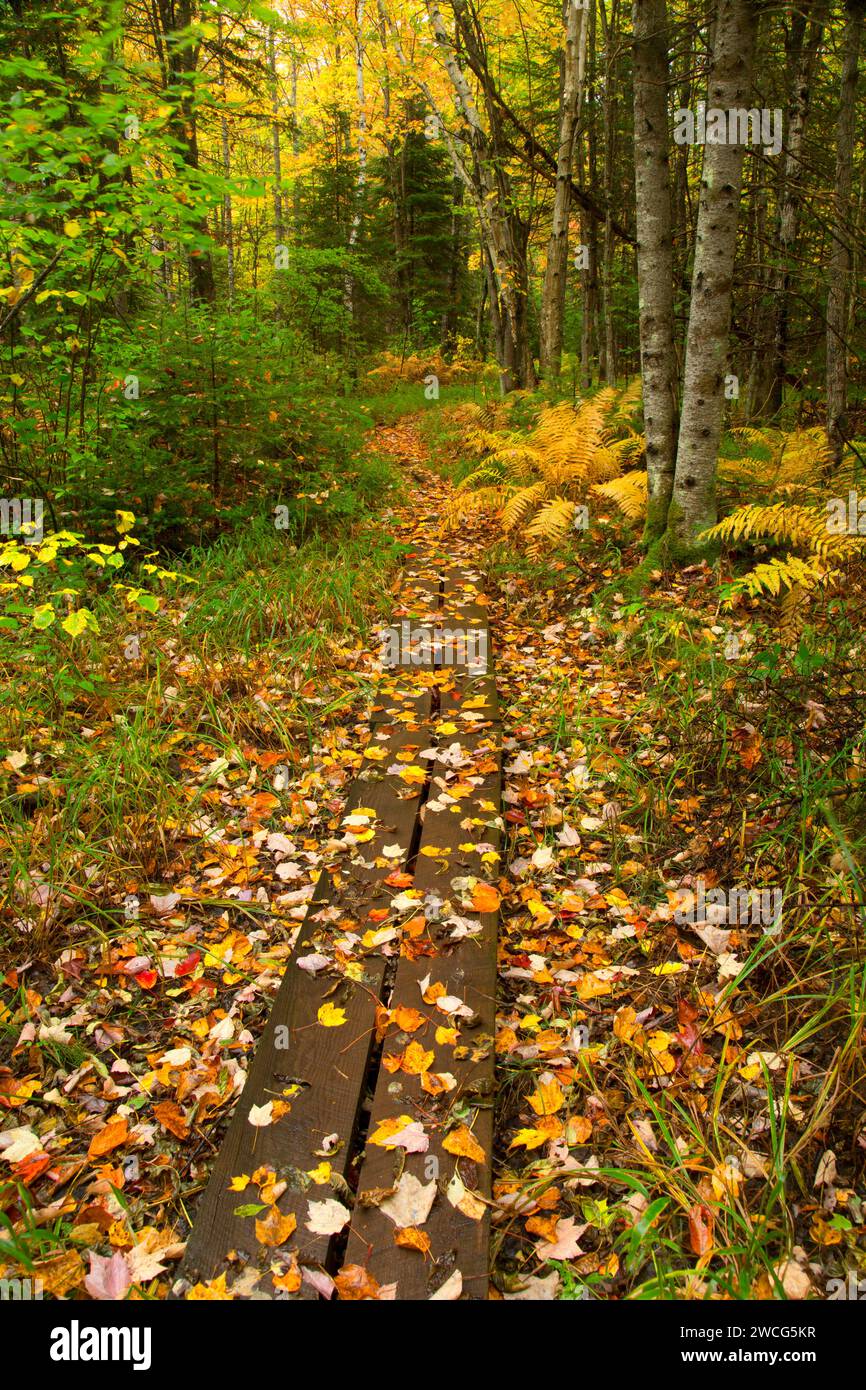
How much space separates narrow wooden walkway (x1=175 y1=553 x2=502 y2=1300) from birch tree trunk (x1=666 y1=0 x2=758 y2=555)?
9.25 feet

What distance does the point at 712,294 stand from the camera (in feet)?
15.5

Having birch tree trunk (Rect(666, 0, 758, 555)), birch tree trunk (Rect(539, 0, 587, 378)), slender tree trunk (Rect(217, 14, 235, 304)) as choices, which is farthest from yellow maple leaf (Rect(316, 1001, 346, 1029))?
birch tree trunk (Rect(539, 0, 587, 378))

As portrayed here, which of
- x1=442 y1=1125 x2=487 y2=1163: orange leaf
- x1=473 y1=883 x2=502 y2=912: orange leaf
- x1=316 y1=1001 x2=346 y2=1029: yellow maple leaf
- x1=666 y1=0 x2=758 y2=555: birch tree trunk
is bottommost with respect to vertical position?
x1=442 y1=1125 x2=487 y2=1163: orange leaf

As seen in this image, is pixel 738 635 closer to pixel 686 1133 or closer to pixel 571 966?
pixel 571 966

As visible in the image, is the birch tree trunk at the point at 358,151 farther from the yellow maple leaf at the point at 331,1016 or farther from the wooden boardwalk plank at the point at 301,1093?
the yellow maple leaf at the point at 331,1016

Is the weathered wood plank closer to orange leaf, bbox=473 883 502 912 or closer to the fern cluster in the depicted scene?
orange leaf, bbox=473 883 502 912

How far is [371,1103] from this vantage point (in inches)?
88.2

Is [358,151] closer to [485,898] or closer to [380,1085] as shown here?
[485,898]

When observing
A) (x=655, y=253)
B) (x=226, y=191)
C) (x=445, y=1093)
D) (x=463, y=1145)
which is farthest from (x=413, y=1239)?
(x=655, y=253)

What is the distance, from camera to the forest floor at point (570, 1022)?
192cm

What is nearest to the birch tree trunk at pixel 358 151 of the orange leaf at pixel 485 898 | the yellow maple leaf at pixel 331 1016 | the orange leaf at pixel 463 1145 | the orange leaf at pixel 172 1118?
the orange leaf at pixel 485 898

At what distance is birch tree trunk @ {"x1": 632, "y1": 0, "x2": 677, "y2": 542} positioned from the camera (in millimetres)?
5086

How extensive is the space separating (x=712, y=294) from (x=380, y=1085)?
4905 millimetres
